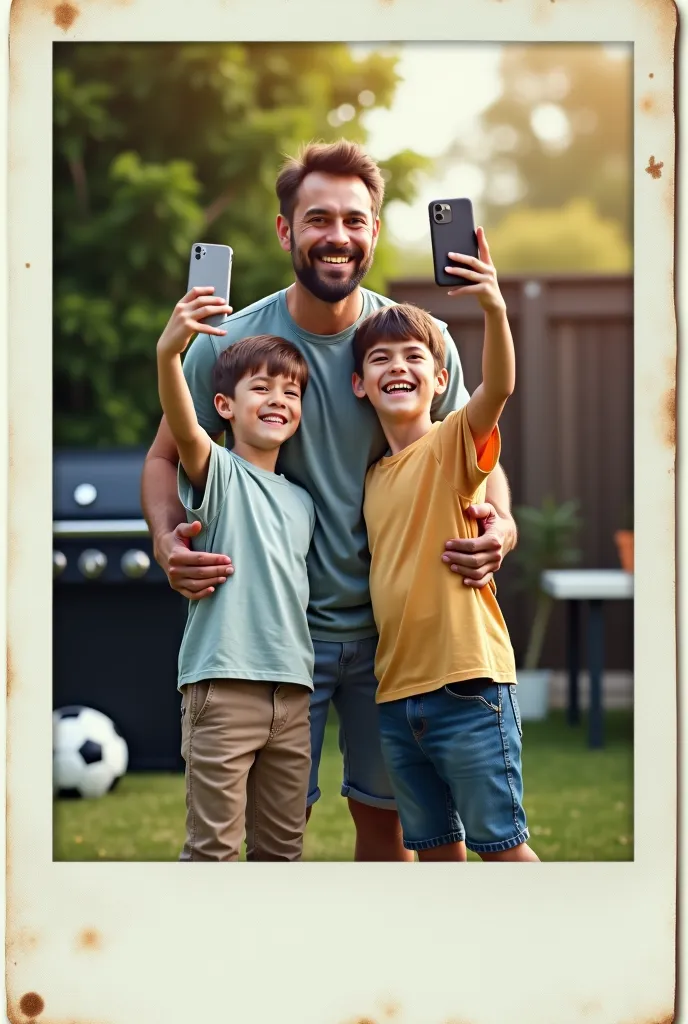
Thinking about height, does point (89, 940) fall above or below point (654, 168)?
below

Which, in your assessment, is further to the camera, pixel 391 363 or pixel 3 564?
pixel 391 363

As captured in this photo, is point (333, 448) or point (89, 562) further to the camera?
point (89, 562)

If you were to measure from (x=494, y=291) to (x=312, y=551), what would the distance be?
56 cm

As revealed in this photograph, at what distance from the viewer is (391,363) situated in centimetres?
202

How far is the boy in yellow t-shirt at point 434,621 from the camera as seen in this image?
6.35ft

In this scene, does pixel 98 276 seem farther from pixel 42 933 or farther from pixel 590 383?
pixel 42 933

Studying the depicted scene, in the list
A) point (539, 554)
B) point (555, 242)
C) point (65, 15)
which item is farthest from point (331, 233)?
point (555, 242)

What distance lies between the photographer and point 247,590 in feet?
6.36

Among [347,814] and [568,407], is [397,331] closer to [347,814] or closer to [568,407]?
[347,814]

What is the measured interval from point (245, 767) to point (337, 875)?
0.83ft

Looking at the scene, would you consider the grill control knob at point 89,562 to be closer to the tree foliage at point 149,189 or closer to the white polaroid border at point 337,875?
the tree foliage at point 149,189

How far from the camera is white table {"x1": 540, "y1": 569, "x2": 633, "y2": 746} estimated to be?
4.52 metres

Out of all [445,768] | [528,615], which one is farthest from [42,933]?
[528,615]

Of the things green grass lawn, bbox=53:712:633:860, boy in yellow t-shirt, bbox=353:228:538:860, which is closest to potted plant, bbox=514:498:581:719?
green grass lawn, bbox=53:712:633:860
